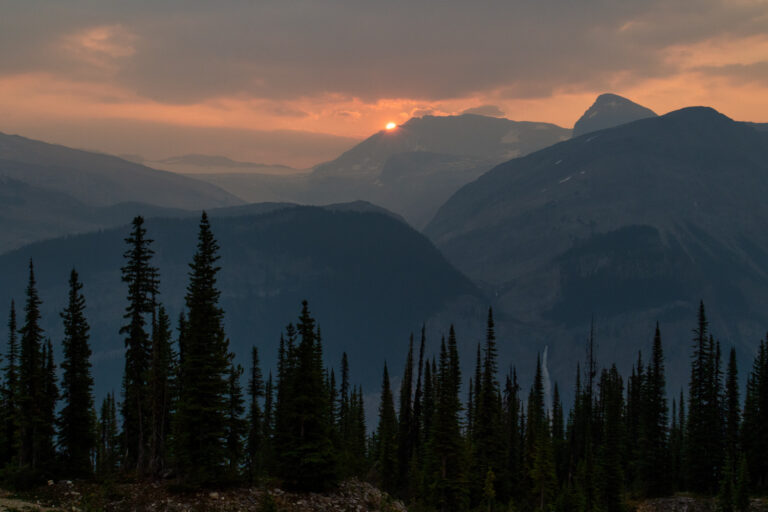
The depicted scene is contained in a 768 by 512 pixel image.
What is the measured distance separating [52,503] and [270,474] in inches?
782

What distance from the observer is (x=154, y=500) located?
51062 millimetres

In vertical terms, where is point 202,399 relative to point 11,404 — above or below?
above

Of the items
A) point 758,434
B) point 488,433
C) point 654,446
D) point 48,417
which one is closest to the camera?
point 48,417

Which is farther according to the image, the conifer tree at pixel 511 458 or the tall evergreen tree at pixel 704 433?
the tall evergreen tree at pixel 704 433

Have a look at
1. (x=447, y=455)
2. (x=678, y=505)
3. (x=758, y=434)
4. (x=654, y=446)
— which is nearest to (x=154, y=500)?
(x=447, y=455)

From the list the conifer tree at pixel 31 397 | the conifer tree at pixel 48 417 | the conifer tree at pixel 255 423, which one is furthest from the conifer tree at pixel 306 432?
the conifer tree at pixel 255 423

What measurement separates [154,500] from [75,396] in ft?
44.7

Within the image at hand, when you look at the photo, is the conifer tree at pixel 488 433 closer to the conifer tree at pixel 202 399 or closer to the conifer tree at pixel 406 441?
the conifer tree at pixel 406 441

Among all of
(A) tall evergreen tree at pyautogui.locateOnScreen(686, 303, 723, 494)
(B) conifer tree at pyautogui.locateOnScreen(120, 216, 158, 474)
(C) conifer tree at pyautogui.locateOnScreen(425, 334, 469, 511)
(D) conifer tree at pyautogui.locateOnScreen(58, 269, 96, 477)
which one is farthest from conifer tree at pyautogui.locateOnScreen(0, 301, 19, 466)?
(A) tall evergreen tree at pyautogui.locateOnScreen(686, 303, 723, 494)

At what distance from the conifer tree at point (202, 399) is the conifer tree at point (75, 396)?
8.97 meters

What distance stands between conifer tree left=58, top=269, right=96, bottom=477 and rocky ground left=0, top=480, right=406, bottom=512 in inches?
264

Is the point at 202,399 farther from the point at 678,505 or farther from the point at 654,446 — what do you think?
the point at 654,446

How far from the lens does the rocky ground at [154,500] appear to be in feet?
160

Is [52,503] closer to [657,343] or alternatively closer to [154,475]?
[154,475]
